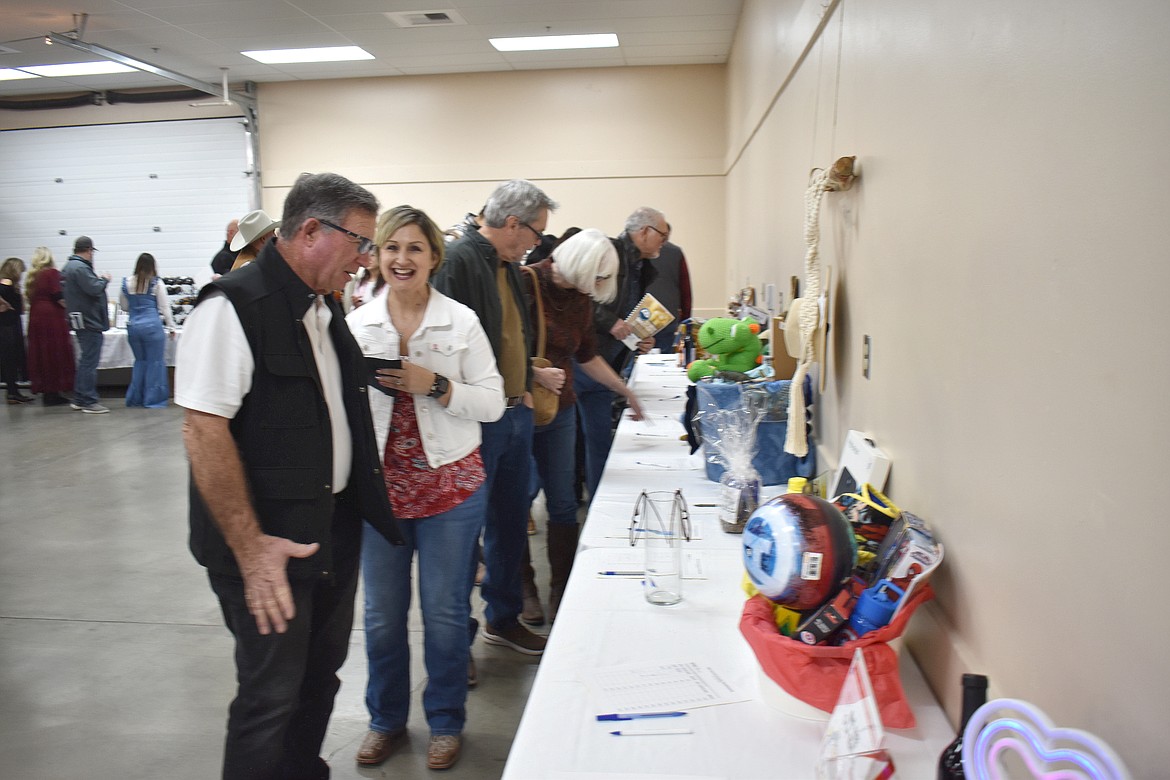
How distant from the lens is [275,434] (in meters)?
1.51

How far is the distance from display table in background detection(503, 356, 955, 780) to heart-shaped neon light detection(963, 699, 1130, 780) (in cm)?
31

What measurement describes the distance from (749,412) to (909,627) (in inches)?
35.8

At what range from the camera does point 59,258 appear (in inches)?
414

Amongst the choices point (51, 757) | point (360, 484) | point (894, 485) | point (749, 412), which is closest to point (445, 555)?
point (360, 484)

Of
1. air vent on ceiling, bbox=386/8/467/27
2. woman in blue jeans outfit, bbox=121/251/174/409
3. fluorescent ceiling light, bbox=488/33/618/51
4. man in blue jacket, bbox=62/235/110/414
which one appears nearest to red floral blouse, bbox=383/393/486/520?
air vent on ceiling, bbox=386/8/467/27

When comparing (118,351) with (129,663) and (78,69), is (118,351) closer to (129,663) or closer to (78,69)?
(78,69)

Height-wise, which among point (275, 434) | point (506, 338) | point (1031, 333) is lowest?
point (275, 434)

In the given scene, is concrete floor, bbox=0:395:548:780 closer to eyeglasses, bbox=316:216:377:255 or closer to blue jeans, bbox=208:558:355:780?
blue jeans, bbox=208:558:355:780

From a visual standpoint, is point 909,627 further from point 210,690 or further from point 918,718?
point 210,690

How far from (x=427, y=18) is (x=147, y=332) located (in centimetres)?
432

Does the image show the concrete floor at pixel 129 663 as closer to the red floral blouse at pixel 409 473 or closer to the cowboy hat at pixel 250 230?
the red floral blouse at pixel 409 473

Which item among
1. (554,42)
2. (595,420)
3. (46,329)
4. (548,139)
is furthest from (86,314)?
(595,420)

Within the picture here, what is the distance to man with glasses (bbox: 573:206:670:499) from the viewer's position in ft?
11.5

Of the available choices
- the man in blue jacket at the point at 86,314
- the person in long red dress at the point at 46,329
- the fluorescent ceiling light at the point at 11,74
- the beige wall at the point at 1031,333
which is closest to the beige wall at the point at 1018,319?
the beige wall at the point at 1031,333
